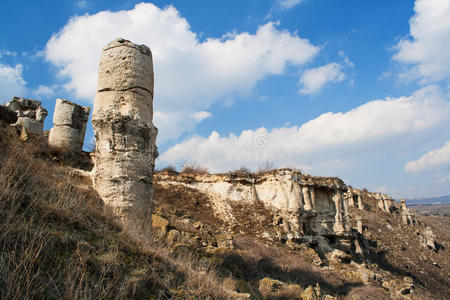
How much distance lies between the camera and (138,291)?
283 cm

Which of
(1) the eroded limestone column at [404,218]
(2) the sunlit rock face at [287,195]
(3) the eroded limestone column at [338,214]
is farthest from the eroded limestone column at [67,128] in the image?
(1) the eroded limestone column at [404,218]

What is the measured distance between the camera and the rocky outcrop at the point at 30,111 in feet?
49.3

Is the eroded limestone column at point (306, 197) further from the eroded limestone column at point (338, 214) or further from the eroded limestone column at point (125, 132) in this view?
the eroded limestone column at point (125, 132)

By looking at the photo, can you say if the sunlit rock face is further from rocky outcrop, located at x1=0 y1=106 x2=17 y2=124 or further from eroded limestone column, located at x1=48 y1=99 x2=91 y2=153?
rocky outcrop, located at x1=0 y1=106 x2=17 y2=124

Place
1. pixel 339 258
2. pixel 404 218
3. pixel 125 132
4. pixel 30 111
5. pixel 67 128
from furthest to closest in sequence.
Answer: pixel 404 218 < pixel 30 111 < pixel 339 258 < pixel 67 128 < pixel 125 132

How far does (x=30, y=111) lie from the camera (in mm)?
15789

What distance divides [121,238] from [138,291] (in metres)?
1.15

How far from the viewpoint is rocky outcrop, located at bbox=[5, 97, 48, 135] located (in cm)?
1504

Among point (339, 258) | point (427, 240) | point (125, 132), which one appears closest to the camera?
point (125, 132)

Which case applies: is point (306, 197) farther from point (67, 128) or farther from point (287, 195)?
point (67, 128)

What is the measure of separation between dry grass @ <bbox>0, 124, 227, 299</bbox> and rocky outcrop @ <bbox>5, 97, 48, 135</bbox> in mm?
13094

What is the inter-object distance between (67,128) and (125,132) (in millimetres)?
8921

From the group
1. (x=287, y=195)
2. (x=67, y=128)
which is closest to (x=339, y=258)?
(x=287, y=195)

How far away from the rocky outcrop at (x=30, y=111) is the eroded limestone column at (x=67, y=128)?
10.4 ft
